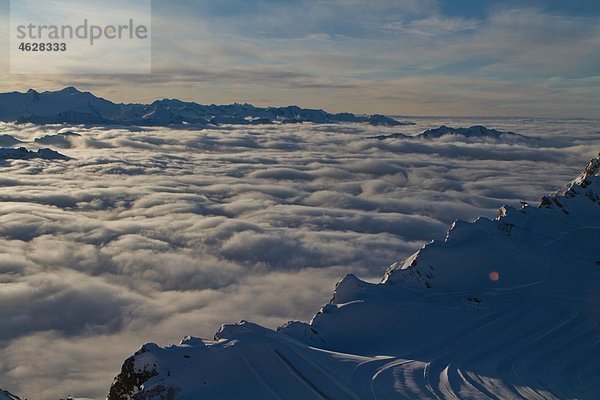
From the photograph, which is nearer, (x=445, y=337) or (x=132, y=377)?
(x=132, y=377)

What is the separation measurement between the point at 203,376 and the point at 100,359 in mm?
78791

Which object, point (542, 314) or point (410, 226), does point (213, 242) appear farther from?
point (542, 314)

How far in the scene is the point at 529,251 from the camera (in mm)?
52344

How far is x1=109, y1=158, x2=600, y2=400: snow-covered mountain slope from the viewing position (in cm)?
2711

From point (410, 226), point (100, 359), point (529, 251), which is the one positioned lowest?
point (100, 359)

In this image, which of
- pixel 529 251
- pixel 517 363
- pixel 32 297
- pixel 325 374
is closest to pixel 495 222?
pixel 529 251

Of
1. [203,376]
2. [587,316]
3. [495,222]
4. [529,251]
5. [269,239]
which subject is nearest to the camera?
[203,376]

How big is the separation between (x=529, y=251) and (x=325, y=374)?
35.5 m

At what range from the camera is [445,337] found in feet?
120

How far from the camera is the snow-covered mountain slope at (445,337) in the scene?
27109mm

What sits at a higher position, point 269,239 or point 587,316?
point 587,316

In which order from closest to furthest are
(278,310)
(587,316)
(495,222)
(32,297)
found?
1. (587,316)
2. (495,222)
3. (278,310)
4. (32,297)

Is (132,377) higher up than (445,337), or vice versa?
(132,377)

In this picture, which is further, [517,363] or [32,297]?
[32,297]
